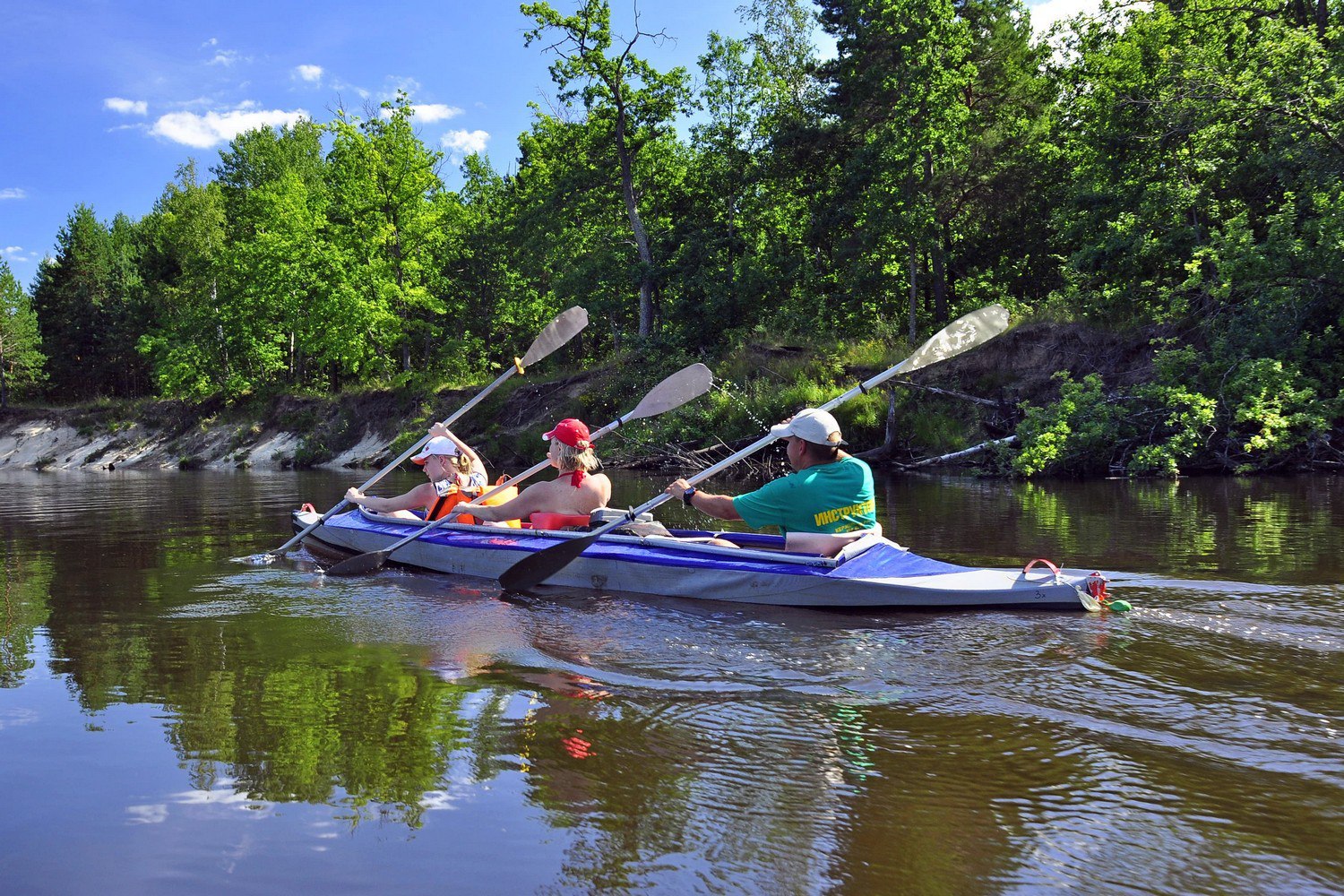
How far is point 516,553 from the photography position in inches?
314

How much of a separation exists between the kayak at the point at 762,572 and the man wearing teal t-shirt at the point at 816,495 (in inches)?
5.9

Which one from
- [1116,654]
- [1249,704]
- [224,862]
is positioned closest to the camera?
[224,862]

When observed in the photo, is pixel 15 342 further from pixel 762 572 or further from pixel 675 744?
pixel 675 744

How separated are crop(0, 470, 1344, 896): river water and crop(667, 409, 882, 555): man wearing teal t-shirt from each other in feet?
1.99

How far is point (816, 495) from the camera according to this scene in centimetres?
654

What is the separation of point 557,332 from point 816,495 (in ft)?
17.2

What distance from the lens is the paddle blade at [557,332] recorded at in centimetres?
1073

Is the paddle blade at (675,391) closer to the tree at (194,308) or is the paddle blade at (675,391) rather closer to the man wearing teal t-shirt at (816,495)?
the man wearing teal t-shirt at (816,495)

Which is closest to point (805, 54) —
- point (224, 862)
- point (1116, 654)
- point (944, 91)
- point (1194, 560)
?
point (944, 91)

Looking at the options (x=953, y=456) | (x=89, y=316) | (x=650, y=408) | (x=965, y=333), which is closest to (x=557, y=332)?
(x=650, y=408)

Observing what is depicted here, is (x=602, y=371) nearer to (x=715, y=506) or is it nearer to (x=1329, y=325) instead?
(x=1329, y=325)

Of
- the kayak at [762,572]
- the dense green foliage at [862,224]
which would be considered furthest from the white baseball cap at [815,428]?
the dense green foliage at [862,224]

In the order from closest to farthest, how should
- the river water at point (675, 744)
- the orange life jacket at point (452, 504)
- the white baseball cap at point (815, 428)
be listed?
the river water at point (675, 744) → the white baseball cap at point (815, 428) → the orange life jacket at point (452, 504)

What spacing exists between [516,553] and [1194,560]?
536cm
